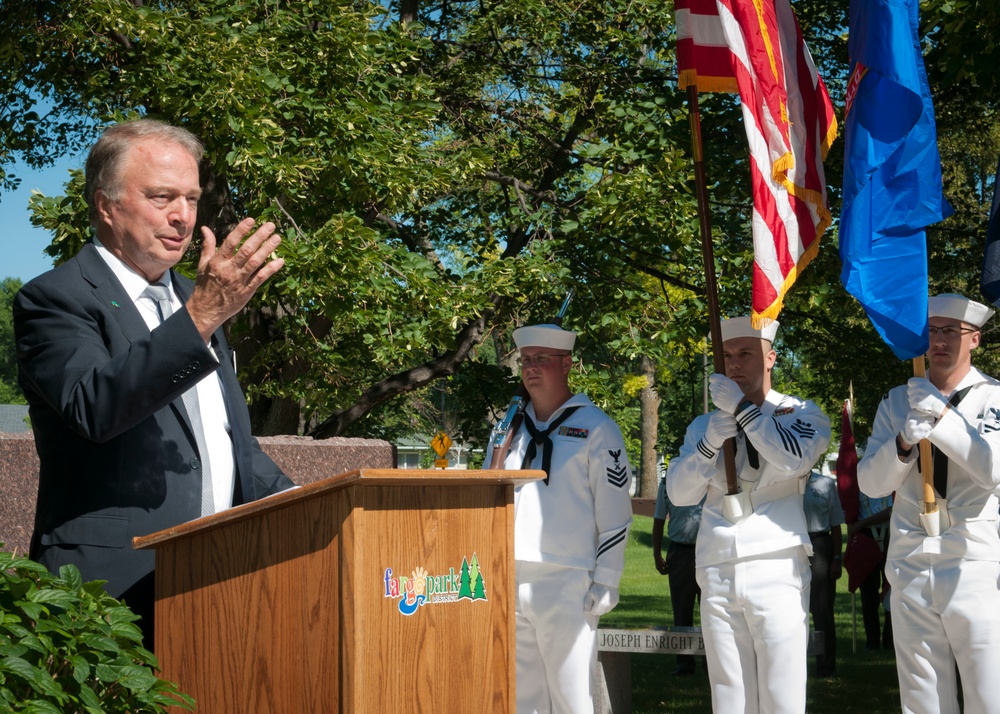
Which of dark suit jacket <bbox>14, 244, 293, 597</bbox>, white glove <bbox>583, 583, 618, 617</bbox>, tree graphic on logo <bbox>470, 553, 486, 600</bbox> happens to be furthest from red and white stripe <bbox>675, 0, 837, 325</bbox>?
dark suit jacket <bbox>14, 244, 293, 597</bbox>

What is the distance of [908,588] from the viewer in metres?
5.58

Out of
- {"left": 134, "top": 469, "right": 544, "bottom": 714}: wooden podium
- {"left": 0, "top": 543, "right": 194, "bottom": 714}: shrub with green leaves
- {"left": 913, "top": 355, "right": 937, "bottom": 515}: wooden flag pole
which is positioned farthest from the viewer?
{"left": 913, "top": 355, "right": 937, "bottom": 515}: wooden flag pole

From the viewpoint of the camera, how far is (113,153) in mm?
2934

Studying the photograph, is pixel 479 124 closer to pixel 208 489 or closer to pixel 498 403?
pixel 498 403

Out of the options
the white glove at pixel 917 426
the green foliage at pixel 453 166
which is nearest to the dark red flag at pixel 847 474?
the green foliage at pixel 453 166

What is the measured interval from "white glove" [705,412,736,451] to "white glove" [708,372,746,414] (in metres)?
0.04

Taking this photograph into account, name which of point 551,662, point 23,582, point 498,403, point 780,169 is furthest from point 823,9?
point 23,582

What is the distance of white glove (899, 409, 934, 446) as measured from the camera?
17.7ft

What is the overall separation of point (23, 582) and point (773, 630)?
4.18 meters

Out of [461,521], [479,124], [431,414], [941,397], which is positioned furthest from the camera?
[431,414]

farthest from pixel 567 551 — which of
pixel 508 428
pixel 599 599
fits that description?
pixel 508 428

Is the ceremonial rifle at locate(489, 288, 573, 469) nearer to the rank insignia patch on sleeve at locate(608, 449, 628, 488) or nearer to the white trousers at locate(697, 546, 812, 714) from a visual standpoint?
the rank insignia patch on sleeve at locate(608, 449, 628, 488)

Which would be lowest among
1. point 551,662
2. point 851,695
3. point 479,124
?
point 851,695

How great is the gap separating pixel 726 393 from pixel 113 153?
3.72m
